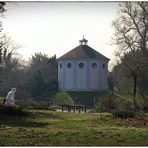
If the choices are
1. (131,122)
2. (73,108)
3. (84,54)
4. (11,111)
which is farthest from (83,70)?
(131,122)

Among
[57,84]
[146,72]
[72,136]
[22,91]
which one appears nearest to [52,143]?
[72,136]

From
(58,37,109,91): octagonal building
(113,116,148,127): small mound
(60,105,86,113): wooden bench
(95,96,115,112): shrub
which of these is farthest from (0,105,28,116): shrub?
(58,37,109,91): octagonal building

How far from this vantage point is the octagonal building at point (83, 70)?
61.5 metres

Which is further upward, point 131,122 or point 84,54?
point 84,54

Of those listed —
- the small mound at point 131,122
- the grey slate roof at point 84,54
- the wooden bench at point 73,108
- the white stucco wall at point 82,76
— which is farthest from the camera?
the grey slate roof at point 84,54

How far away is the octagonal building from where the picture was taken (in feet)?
202

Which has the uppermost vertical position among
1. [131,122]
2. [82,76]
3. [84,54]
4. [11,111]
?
Answer: [84,54]

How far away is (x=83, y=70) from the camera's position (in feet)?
205

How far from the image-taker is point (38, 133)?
15.0m

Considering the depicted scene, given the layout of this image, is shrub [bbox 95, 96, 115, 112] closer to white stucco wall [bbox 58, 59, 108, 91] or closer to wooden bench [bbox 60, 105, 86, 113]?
wooden bench [bbox 60, 105, 86, 113]

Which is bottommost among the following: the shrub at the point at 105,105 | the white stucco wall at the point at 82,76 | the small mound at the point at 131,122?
the small mound at the point at 131,122

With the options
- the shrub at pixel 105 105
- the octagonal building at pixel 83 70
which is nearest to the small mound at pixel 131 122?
the shrub at pixel 105 105

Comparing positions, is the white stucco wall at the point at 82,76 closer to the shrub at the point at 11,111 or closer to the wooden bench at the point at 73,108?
the wooden bench at the point at 73,108

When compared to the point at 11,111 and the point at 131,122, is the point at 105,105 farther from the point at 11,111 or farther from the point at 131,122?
the point at 131,122
